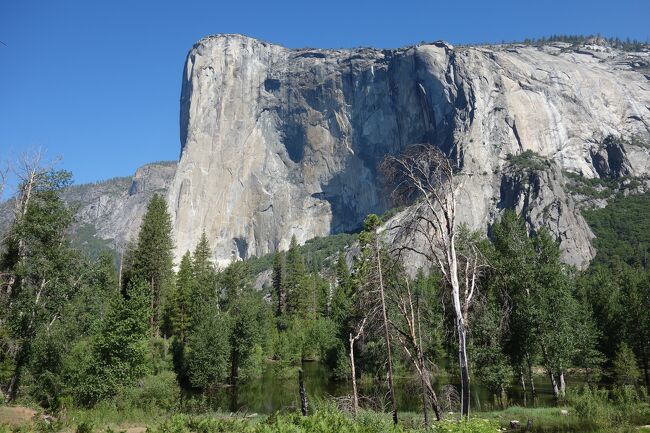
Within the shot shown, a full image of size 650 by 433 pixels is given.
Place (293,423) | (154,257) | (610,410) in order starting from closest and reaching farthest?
(293,423)
(610,410)
(154,257)

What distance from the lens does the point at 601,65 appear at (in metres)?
153

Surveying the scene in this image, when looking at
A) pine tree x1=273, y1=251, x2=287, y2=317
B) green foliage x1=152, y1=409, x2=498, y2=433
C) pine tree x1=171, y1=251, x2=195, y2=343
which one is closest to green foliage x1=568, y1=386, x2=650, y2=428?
green foliage x1=152, y1=409, x2=498, y2=433

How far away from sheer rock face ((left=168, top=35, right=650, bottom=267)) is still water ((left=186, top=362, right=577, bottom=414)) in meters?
79.2

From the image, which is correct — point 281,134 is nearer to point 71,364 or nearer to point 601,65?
point 601,65

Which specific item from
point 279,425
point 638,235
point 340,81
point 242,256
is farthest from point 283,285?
point 340,81

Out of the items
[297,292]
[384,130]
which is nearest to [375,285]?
[297,292]

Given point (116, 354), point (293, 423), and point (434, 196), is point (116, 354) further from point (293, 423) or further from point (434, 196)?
point (434, 196)

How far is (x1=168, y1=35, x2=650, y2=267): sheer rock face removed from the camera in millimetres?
125062

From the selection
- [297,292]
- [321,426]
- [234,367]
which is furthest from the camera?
[297,292]

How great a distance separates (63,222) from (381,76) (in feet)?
444

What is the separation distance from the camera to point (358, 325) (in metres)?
15.3

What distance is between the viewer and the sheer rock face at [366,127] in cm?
12506

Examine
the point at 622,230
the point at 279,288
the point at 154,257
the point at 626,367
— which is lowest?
the point at 626,367

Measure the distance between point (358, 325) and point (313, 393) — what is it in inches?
815
